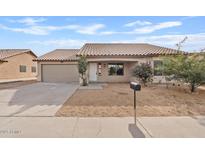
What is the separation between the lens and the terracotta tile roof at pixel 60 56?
26.0 metres

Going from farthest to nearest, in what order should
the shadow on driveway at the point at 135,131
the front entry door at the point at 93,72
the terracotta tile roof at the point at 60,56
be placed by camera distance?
the terracotta tile roof at the point at 60,56
the front entry door at the point at 93,72
the shadow on driveway at the point at 135,131

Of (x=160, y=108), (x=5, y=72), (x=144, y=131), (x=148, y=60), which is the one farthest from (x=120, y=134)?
(x=5, y=72)

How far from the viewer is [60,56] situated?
27375mm

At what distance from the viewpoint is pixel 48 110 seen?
848 centimetres

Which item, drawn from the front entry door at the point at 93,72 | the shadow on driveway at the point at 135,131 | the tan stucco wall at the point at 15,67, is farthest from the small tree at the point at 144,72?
the tan stucco wall at the point at 15,67

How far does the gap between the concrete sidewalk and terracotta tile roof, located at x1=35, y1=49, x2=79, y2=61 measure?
19.3 metres

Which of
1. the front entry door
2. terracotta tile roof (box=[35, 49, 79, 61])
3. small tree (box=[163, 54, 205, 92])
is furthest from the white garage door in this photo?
small tree (box=[163, 54, 205, 92])

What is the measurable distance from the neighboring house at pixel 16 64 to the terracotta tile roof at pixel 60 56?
13.6ft

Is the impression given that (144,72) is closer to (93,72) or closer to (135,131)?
(93,72)

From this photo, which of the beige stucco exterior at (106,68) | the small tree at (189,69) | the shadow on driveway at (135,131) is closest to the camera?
Answer: the shadow on driveway at (135,131)

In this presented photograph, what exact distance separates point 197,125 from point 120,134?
8.29 feet

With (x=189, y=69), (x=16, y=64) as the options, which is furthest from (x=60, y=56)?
(x=189, y=69)

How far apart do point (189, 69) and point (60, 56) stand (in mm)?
17520

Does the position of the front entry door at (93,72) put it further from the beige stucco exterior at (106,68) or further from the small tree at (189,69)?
the small tree at (189,69)
